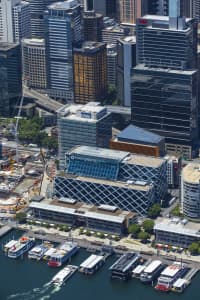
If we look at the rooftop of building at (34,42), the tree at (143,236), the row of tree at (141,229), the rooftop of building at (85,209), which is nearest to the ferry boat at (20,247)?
the rooftop of building at (85,209)

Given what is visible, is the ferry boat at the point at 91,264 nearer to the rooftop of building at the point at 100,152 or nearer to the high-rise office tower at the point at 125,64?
the rooftop of building at the point at 100,152

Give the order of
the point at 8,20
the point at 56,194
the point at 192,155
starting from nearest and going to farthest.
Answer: the point at 56,194
the point at 192,155
the point at 8,20

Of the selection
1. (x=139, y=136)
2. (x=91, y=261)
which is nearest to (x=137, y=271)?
(x=91, y=261)

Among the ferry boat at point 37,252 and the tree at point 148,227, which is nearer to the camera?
the ferry boat at point 37,252

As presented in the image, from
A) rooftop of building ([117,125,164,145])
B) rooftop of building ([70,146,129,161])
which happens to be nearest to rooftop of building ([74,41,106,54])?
rooftop of building ([117,125,164,145])

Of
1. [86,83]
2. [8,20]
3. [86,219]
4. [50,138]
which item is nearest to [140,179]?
[86,219]

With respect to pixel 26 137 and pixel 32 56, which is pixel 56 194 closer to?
pixel 26 137
